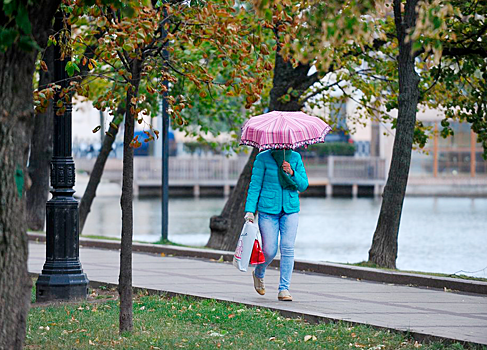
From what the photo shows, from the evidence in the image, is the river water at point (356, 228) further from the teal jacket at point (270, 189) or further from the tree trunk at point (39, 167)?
the tree trunk at point (39, 167)

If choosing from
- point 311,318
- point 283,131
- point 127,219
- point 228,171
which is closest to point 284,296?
point 311,318

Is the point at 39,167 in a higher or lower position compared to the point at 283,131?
lower

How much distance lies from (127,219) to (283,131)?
86.0 inches

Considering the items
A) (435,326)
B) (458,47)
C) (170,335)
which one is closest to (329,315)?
(435,326)

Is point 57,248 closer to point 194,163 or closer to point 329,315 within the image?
point 329,315

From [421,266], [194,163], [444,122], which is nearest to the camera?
[444,122]

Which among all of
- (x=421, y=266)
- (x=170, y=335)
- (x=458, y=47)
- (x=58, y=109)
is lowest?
(x=421, y=266)

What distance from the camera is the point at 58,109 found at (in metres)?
7.81

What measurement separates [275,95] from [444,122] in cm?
312

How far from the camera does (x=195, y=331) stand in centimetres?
687

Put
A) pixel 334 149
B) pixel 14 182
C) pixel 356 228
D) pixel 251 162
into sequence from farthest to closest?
pixel 334 149
pixel 356 228
pixel 251 162
pixel 14 182

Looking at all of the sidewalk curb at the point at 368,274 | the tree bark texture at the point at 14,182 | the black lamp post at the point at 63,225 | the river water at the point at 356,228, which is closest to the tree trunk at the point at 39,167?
the river water at the point at 356,228

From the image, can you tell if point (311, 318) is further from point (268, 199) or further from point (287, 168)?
point (287, 168)

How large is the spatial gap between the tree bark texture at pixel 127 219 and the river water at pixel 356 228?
6.34m
